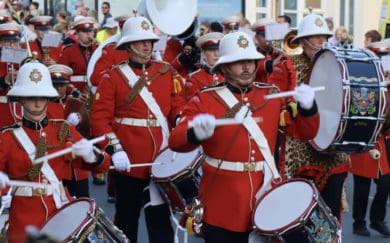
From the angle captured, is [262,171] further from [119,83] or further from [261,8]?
[261,8]

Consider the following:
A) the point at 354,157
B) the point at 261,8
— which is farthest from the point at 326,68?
the point at 261,8

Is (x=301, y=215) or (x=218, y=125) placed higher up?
(x=218, y=125)

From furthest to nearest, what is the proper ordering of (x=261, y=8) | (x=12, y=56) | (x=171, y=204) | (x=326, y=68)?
1. (x=261, y=8)
2. (x=12, y=56)
3. (x=171, y=204)
4. (x=326, y=68)

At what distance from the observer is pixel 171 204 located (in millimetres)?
7633

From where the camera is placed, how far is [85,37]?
1249 cm

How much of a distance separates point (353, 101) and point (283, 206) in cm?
117

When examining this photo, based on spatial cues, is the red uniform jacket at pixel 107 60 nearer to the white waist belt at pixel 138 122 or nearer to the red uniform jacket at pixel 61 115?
the red uniform jacket at pixel 61 115

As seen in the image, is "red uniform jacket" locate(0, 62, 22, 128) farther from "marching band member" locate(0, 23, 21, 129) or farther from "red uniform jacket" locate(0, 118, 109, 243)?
"red uniform jacket" locate(0, 118, 109, 243)

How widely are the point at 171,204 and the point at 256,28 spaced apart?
3.88 meters

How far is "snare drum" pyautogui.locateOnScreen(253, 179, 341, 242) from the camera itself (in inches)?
225

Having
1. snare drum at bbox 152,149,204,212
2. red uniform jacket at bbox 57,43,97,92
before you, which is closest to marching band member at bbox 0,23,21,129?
red uniform jacket at bbox 57,43,97,92

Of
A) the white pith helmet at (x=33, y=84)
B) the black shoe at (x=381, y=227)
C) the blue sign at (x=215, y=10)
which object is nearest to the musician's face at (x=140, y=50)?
the white pith helmet at (x=33, y=84)

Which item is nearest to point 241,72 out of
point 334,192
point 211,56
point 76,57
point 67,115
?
point 334,192

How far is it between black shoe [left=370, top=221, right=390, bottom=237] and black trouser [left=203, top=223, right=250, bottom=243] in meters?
3.87
